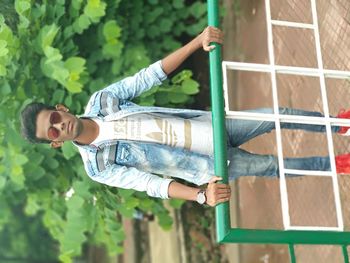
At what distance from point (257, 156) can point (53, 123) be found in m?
1.00

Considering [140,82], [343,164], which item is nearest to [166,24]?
[140,82]

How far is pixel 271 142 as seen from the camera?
3891 millimetres

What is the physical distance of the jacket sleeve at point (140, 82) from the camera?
97.7 inches

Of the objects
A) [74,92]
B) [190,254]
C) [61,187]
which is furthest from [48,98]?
[190,254]

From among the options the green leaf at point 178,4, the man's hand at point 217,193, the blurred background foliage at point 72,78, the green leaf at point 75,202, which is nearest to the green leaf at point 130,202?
the blurred background foliage at point 72,78

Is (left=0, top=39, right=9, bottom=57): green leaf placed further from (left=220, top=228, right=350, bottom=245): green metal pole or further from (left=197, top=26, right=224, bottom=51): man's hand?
(left=220, top=228, right=350, bottom=245): green metal pole

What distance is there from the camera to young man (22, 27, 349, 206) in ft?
7.57

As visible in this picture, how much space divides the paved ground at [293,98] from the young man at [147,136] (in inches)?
27.4

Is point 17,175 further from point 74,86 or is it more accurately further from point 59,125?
point 59,125

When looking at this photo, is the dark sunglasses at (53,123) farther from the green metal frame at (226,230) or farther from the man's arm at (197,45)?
the green metal frame at (226,230)

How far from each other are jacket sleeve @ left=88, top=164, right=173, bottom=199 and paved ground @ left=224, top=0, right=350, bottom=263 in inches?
51.3

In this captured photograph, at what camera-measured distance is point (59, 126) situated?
2293 mm

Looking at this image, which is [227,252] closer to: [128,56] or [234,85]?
[234,85]

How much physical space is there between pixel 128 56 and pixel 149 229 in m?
2.27
